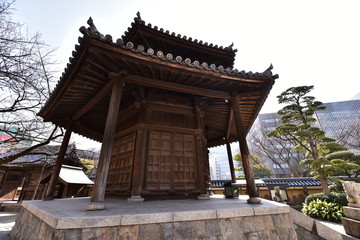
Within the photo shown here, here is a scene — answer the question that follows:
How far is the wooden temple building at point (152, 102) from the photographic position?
455cm

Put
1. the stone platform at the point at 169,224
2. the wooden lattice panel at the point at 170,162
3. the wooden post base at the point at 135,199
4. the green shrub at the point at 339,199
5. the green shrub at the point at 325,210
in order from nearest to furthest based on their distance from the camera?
the stone platform at the point at 169,224 < the wooden post base at the point at 135,199 < the wooden lattice panel at the point at 170,162 < the green shrub at the point at 325,210 < the green shrub at the point at 339,199

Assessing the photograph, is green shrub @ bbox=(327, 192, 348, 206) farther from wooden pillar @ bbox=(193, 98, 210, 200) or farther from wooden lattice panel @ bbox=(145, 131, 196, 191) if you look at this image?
wooden lattice panel @ bbox=(145, 131, 196, 191)

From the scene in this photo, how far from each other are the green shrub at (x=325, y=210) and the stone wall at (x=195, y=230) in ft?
33.3

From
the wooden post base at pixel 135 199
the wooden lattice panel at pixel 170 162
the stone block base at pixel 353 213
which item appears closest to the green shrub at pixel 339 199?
the stone block base at pixel 353 213

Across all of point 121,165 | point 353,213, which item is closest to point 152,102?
point 121,165

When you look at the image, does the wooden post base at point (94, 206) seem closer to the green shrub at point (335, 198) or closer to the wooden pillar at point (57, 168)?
the wooden pillar at point (57, 168)

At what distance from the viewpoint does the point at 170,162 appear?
6.42 m

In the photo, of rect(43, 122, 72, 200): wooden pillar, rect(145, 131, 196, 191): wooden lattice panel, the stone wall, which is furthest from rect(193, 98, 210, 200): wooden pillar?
rect(43, 122, 72, 200): wooden pillar

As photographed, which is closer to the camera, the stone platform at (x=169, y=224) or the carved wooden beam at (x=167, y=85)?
the stone platform at (x=169, y=224)

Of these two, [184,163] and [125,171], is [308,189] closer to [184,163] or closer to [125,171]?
[184,163]

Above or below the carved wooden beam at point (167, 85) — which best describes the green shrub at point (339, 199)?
below

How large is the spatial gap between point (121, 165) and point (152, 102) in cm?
290

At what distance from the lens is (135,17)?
704 centimetres

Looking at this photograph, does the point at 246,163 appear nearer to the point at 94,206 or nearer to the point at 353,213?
the point at 94,206
